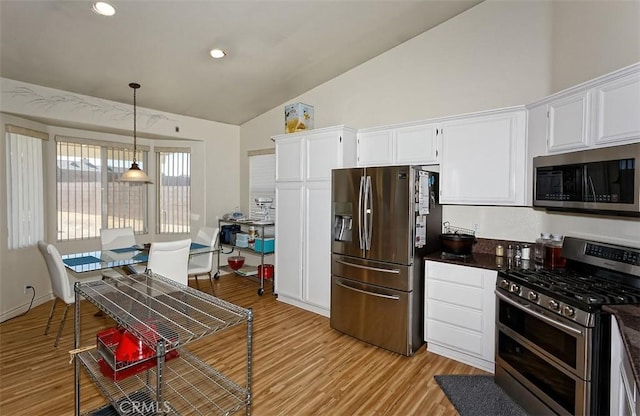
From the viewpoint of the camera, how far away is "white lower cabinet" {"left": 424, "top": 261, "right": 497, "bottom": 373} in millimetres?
2598

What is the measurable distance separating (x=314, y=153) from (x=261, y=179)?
1.87 meters

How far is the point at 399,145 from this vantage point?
3406mm

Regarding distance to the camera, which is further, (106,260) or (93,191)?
(93,191)

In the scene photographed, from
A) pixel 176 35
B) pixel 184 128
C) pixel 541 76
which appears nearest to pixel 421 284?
pixel 541 76

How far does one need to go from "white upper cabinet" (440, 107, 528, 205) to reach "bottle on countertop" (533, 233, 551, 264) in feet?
1.06

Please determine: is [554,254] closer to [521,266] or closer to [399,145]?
[521,266]

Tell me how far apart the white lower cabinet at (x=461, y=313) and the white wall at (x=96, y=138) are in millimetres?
3887

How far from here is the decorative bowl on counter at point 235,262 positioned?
5266 mm

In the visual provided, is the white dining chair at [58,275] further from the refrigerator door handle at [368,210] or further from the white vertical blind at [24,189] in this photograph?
the refrigerator door handle at [368,210]

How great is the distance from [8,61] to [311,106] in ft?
10.4

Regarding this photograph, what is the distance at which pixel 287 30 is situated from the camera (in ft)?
10.1

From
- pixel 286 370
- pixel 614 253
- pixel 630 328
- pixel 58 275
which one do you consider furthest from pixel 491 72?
pixel 58 275

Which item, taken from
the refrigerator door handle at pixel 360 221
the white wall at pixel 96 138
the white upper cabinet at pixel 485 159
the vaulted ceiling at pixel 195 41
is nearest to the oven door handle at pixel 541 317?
the white upper cabinet at pixel 485 159

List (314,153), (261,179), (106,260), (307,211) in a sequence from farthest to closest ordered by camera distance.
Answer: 1. (261,179)
2. (307,211)
3. (314,153)
4. (106,260)
